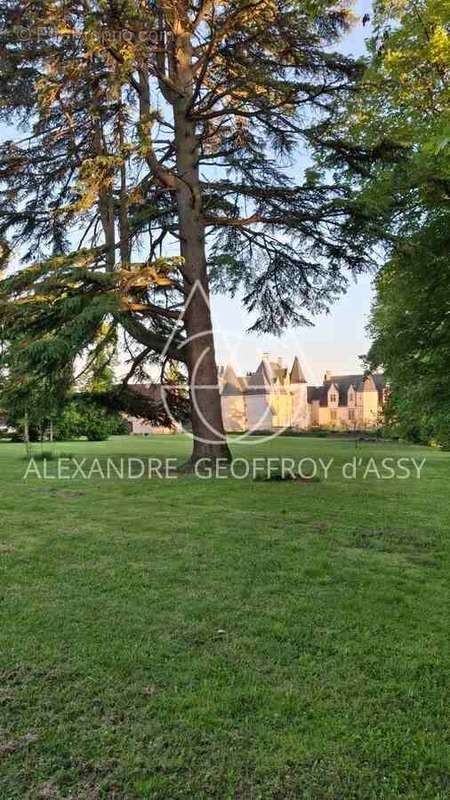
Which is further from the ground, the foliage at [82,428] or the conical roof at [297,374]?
the conical roof at [297,374]

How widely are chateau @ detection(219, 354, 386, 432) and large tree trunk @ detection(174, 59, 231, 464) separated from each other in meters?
21.0

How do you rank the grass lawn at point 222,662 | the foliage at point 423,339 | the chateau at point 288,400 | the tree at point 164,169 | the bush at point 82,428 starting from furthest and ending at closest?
the chateau at point 288,400
the bush at point 82,428
the tree at point 164,169
the foliage at point 423,339
the grass lawn at point 222,662

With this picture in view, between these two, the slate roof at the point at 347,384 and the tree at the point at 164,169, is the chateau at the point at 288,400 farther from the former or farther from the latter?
the tree at the point at 164,169

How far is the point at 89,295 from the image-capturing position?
29.6 feet

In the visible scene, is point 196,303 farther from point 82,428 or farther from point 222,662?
point 82,428

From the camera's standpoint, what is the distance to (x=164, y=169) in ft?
35.3

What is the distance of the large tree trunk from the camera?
1086 centimetres

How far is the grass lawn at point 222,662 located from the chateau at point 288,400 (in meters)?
26.7

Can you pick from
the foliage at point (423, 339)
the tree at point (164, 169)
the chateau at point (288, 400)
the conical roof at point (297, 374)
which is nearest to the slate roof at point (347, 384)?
the chateau at point (288, 400)

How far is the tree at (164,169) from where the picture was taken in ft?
29.6

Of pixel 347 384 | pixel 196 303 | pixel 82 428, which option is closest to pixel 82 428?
pixel 82 428

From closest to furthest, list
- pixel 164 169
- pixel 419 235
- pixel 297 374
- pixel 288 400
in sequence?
pixel 419 235 → pixel 164 169 → pixel 288 400 → pixel 297 374

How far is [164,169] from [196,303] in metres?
2.69

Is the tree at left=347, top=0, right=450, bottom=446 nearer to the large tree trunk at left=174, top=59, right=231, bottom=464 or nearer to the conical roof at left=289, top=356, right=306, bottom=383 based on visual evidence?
the large tree trunk at left=174, top=59, right=231, bottom=464
